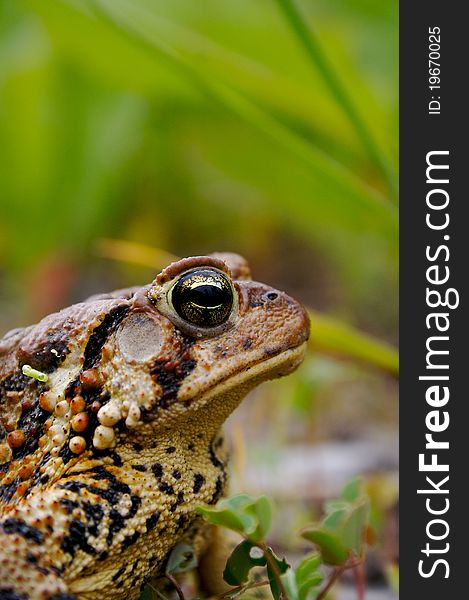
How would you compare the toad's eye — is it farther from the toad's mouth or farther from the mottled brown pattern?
the toad's mouth

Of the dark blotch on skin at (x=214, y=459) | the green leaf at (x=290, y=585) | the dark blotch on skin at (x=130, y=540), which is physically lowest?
the green leaf at (x=290, y=585)

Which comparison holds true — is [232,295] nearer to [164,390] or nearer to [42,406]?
[164,390]

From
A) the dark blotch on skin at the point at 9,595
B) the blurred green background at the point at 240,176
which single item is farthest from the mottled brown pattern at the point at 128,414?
the blurred green background at the point at 240,176

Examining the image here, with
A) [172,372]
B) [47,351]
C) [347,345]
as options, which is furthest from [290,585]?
[347,345]

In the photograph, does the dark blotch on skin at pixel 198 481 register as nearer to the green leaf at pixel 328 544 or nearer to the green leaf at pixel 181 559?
the green leaf at pixel 181 559

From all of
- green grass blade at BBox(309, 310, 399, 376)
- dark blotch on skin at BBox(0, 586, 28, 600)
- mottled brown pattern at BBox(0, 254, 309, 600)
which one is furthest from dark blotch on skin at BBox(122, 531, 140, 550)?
green grass blade at BBox(309, 310, 399, 376)

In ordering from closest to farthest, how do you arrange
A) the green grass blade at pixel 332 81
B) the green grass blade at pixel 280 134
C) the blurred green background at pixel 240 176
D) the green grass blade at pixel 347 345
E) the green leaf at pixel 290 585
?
the green leaf at pixel 290 585 → the green grass blade at pixel 332 81 → the green grass blade at pixel 347 345 → the green grass blade at pixel 280 134 → the blurred green background at pixel 240 176
